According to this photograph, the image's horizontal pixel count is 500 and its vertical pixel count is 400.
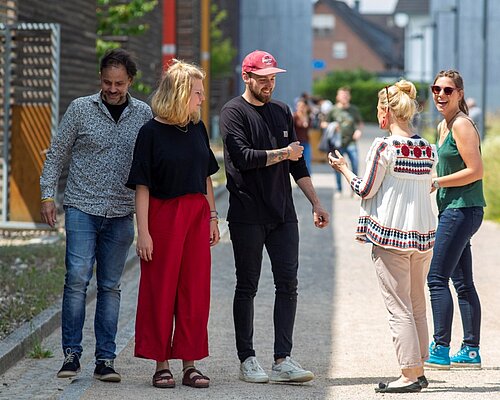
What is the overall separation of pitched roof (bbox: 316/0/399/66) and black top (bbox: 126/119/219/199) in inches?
4347

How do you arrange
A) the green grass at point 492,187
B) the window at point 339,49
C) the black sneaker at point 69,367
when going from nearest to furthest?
the black sneaker at point 69,367
the green grass at point 492,187
the window at point 339,49

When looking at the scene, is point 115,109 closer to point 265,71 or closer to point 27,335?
point 265,71

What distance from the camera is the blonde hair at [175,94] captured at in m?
7.09

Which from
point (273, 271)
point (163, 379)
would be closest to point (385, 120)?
point (273, 271)

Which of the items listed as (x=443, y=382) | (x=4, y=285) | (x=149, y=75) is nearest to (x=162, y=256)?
(x=443, y=382)

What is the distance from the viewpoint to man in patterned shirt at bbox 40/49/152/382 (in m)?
7.38

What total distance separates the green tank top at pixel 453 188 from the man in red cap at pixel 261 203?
825mm

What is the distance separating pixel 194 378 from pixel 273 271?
0.75m

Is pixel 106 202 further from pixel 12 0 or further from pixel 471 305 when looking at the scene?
pixel 12 0

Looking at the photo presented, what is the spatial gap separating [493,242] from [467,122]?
791cm

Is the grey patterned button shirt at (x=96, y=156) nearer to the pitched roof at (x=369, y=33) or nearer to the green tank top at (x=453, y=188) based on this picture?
the green tank top at (x=453, y=188)

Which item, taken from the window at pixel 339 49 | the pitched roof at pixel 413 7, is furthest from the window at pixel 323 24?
the pitched roof at pixel 413 7

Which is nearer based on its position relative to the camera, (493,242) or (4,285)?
(4,285)

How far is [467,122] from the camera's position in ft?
25.4
